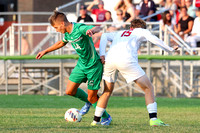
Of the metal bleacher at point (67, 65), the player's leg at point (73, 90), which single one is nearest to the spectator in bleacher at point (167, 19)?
the metal bleacher at point (67, 65)

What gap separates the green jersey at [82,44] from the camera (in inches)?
320

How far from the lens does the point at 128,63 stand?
761cm

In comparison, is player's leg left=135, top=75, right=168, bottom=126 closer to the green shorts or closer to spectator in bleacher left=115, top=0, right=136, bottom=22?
the green shorts

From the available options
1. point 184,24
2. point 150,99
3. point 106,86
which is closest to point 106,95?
point 106,86

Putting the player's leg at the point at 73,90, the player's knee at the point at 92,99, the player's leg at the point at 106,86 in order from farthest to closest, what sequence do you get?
the player's leg at the point at 73,90 → the player's knee at the point at 92,99 → the player's leg at the point at 106,86

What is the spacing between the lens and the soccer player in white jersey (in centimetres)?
760

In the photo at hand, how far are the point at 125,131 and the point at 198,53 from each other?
37.4 feet

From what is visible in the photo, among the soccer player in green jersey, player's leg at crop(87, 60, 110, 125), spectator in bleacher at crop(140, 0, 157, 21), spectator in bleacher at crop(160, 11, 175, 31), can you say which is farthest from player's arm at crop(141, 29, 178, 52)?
spectator in bleacher at crop(140, 0, 157, 21)

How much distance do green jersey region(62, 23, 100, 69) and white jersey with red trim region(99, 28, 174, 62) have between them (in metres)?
0.48

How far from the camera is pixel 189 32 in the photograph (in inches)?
721

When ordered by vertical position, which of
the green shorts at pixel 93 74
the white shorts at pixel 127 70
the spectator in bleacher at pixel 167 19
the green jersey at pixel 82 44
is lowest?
the green shorts at pixel 93 74

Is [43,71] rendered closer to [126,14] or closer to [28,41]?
[28,41]

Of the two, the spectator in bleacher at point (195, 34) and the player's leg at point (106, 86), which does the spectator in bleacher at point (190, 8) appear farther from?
the player's leg at point (106, 86)

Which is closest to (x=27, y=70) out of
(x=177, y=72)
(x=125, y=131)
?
(x=177, y=72)
